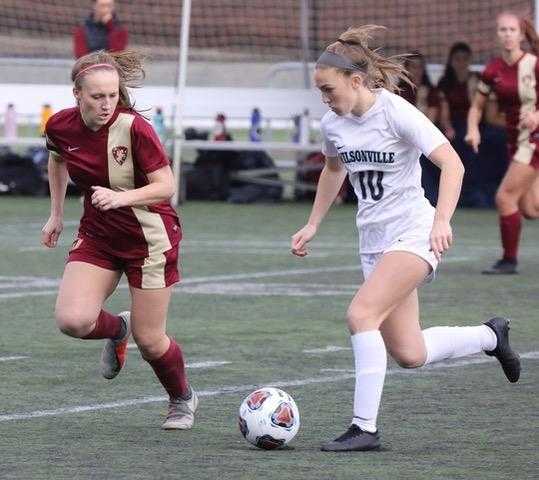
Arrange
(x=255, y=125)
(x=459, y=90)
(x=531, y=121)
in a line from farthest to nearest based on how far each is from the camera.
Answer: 1. (x=255, y=125)
2. (x=459, y=90)
3. (x=531, y=121)

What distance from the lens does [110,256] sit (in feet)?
23.3

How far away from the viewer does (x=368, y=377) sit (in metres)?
6.47

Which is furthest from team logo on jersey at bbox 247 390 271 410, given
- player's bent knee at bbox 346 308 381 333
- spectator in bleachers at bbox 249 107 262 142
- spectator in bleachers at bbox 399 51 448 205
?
spectator in bleachers at bbox 249 107 262 142

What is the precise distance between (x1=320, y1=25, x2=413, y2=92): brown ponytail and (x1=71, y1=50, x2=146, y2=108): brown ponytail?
0.84 metres

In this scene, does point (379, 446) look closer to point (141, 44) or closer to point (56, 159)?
point (56, 159)

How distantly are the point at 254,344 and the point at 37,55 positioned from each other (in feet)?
57.7

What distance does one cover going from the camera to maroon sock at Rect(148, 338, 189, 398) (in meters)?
7.10

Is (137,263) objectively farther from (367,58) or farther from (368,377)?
(367,58)

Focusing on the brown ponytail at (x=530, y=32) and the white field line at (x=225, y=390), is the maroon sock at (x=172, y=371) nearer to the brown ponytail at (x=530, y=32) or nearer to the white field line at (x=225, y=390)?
the white field line at (x=225, y=390)

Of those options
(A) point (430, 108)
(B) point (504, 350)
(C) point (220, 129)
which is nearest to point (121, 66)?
(B) point (504, 350)

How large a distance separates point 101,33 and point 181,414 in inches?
496

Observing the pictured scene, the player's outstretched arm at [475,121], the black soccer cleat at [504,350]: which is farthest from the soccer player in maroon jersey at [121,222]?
the player's outstretched arm at [475,121]

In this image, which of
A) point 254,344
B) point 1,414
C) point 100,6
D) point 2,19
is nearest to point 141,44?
point 2,19

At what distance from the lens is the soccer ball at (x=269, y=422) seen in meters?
6.47
